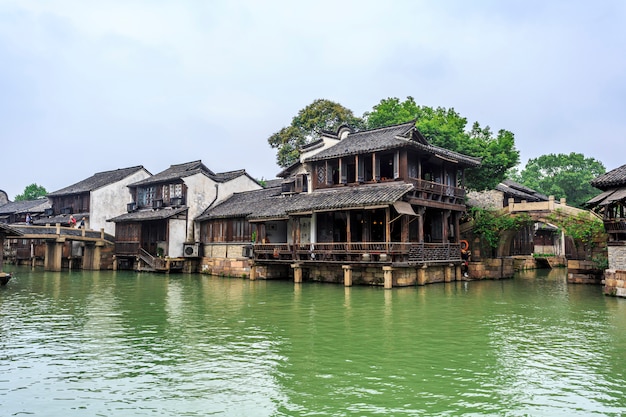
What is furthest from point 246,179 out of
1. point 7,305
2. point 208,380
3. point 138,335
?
point 208,380

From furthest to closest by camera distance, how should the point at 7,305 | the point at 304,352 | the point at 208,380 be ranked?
1. the point at 7,305
2. the point at 304,352
3. the point at 208,380

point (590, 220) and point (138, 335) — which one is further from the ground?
point (590, 220)

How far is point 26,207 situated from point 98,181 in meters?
13.8

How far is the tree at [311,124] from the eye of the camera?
158 ft

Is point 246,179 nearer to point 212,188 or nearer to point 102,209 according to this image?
point 212,188

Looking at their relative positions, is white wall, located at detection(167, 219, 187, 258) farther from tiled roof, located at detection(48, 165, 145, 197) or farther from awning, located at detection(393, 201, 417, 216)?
awning, located at detection(393, 201, 417, 216)

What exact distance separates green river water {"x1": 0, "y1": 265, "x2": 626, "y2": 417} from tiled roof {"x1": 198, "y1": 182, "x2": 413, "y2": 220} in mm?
6043

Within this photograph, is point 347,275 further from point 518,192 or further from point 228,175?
point 518,192

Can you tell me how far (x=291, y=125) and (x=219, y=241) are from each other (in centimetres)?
1773

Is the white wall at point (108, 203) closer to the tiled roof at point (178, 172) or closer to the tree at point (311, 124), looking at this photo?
the tiled roof at point (178, 172)

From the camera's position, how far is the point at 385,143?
2752 centimetres

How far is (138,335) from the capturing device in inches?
535

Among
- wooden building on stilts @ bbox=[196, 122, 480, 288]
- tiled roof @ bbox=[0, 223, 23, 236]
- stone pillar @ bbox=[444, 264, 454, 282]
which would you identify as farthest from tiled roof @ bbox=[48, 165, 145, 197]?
stone pillar @ bbox=[444, 264, 454, 282]

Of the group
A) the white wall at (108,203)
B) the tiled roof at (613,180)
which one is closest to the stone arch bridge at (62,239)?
the white wall at (108,203)
